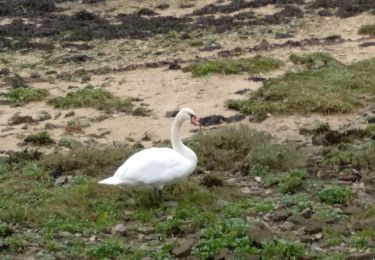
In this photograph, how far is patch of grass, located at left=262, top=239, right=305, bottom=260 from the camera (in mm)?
7578

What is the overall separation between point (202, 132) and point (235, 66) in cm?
483

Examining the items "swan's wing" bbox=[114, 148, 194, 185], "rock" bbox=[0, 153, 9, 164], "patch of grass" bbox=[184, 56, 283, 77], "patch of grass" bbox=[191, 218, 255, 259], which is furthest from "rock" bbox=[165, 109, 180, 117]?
"patch of grass" bbox=[191, 218, 255, 259]

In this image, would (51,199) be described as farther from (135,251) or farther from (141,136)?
(141,136)

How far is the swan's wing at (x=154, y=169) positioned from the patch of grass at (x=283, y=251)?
5.73ft

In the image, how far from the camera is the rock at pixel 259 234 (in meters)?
7.80

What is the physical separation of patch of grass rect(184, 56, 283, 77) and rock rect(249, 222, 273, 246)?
9181mm

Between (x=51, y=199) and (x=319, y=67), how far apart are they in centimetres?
869

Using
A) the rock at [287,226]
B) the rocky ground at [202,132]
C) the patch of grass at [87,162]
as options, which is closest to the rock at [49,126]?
the rocky ground at [202,132]

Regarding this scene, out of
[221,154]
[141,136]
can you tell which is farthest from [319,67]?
[221,154]

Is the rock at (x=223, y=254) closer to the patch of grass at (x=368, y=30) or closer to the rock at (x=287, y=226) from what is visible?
the rock at (x=287, y=226)

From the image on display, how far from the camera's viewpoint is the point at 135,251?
7.96 metres

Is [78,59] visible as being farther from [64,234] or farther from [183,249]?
[183,249]

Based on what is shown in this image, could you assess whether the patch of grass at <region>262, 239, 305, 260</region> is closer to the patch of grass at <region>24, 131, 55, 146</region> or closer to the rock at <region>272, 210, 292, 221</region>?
the rock at <region>272, 210, 292, 221</region>

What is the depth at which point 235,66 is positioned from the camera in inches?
683
